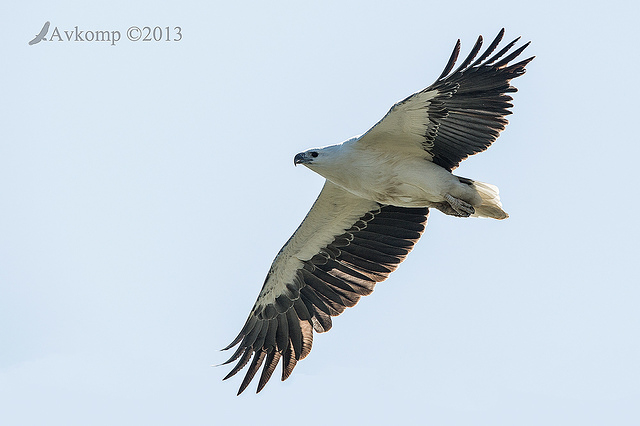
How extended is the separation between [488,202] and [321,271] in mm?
2616

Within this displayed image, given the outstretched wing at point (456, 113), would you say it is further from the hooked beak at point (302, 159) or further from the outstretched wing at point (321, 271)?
the outstretched wing at point (321, 271)

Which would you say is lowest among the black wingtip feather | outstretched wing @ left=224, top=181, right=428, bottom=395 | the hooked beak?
outstretched wing @ left=224, top=181, right=428, bottom=395

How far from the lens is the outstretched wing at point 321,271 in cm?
1305

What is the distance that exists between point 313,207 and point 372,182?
Answer: 1415mm

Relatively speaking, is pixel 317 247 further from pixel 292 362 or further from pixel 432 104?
pixel 432 104

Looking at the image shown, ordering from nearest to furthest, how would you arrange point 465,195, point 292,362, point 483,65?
1. point 483,65
2. point 465,195
3. point 292,362

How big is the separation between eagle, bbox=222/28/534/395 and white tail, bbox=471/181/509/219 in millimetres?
12

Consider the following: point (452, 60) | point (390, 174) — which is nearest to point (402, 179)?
point (390, 174)

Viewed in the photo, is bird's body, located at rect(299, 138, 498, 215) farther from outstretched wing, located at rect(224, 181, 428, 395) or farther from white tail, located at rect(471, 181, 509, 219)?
outstretched wing, located at rect(224, 181, 428, 395)

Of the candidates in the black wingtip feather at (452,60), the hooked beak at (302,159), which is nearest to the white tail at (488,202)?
the black wingtip feather at (452,60)

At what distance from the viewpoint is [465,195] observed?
39.2ft

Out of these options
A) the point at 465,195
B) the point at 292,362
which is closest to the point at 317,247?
the point at 292,362

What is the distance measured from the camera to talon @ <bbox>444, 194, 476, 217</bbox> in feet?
39.2

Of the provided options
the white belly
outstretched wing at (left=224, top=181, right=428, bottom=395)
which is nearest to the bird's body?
the white belly
